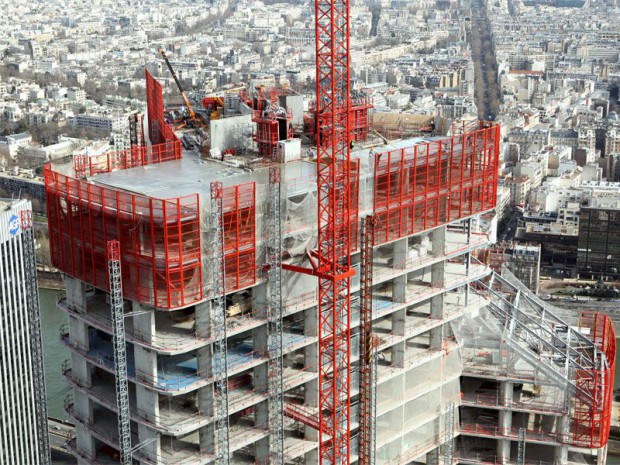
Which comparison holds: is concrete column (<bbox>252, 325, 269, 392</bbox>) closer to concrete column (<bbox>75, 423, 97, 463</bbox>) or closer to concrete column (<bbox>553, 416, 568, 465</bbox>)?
concrete column (<bbox>75, 423, 97, 463</bbox>)

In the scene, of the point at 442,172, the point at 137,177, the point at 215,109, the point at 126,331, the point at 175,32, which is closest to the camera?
the point at 126,331

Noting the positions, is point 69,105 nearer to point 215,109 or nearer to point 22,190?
point 22,190

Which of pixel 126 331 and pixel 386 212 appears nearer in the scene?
pixel 126 331

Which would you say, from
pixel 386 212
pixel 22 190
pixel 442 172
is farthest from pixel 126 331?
pixel 22 190

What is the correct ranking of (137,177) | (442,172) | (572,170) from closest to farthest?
(137,177), (442,172), (572,170)

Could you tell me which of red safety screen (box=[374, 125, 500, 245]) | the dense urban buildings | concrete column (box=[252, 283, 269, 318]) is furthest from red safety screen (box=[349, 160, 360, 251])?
the dense urban buildings

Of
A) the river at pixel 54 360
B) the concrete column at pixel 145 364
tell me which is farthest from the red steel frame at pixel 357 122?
the river at pixel 54 360
